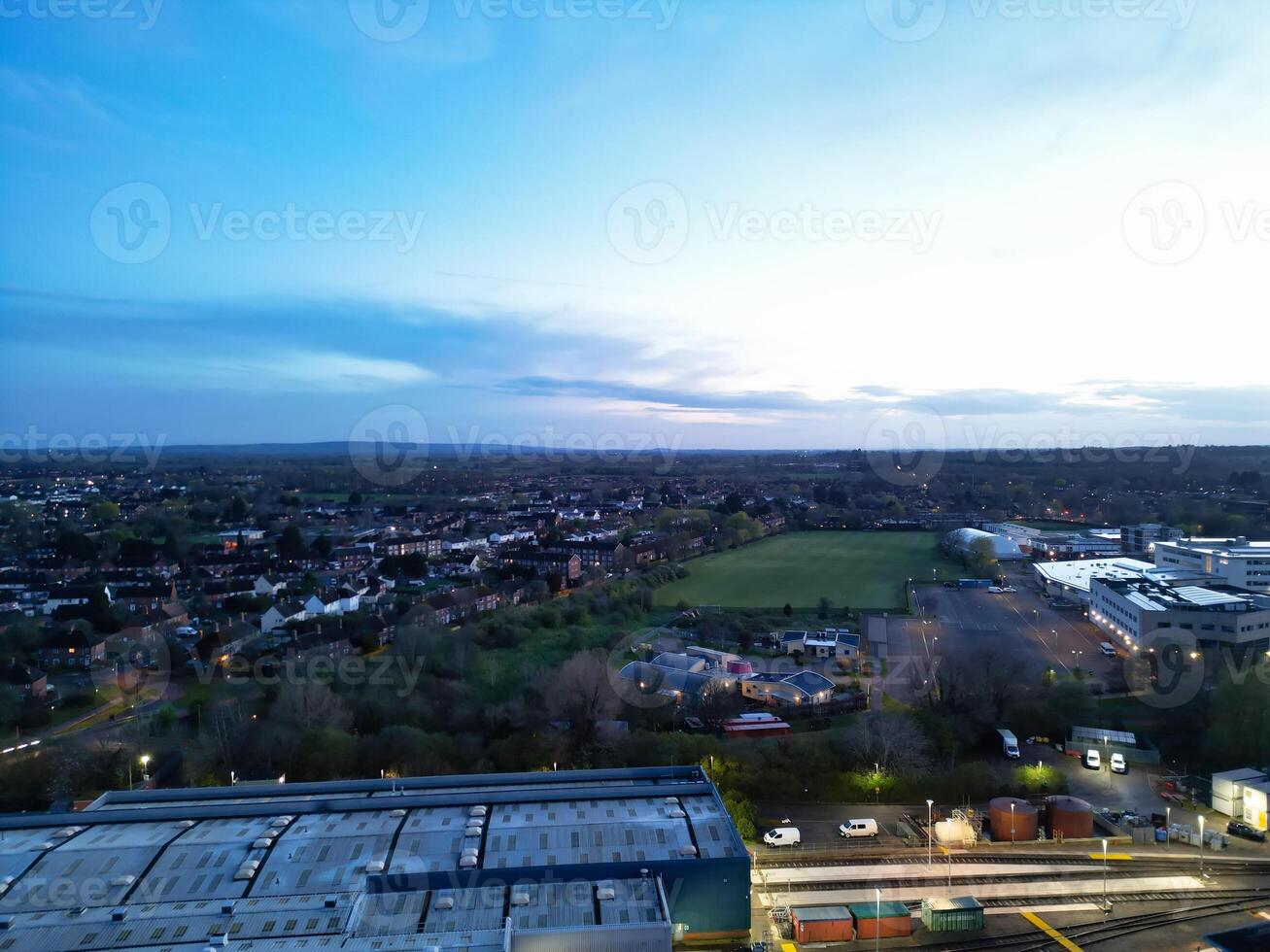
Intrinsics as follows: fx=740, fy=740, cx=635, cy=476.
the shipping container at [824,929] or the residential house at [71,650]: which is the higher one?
the residential house at [71,650]

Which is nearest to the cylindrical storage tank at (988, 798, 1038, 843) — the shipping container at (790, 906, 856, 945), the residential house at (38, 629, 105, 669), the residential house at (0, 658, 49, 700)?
the shipping container at (790, 906, 856, 945)

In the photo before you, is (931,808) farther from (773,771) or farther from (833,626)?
(833,626)

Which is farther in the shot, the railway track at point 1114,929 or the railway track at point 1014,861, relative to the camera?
the railway track at point 1014,861

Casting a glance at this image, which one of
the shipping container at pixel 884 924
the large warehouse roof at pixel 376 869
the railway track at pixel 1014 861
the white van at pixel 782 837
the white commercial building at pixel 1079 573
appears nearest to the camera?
the large warehouse roof at pixel 376 869

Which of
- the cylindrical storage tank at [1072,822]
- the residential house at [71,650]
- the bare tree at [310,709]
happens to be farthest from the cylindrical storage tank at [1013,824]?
the residential house at [71,650]

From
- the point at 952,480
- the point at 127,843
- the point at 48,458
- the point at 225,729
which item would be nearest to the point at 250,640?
the point at 225,729

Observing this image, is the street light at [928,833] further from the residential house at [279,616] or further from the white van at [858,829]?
the residential house at [279,616]
